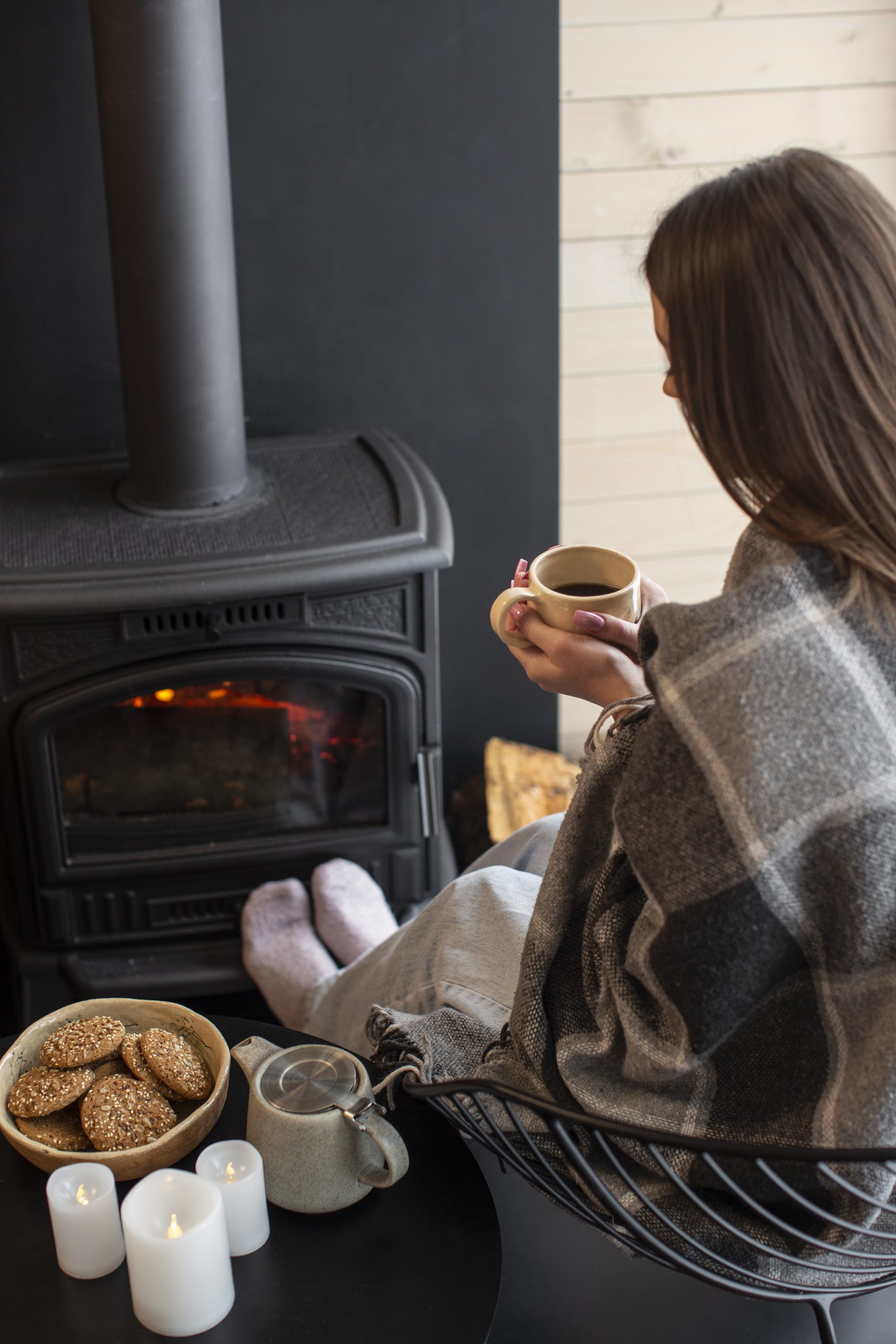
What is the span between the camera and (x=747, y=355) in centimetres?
81

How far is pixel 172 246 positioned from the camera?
4.80 feet

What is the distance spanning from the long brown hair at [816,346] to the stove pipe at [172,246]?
0.84 m

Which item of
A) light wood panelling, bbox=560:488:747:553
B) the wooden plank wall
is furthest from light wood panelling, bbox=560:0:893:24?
light wood panelling, bbox=560:488:747:553

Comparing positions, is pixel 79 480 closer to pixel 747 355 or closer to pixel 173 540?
pixel 173 540

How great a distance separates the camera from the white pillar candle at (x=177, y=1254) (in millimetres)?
769

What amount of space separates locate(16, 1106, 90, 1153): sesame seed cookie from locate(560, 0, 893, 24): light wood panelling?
1.58 metres

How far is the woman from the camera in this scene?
745 millimetres

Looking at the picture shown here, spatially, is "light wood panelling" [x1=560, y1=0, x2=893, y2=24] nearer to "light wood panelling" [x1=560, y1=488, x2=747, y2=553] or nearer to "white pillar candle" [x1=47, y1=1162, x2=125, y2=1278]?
"light wood panelling" [x1=560, y1=488, x2=747, y2=553]

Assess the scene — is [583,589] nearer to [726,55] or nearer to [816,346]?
[816,346]

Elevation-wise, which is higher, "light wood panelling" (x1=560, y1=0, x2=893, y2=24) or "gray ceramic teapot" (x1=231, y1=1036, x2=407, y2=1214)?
"light wood panelling" (x1=560, y1=0, x2=893, y2=24)

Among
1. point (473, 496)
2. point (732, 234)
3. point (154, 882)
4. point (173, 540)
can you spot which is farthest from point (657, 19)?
point (154, 882)

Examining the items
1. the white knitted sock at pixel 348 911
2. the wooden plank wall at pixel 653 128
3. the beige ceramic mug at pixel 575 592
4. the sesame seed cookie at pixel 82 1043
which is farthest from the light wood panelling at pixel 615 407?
the sesame seed cookie at pixel 82 1043

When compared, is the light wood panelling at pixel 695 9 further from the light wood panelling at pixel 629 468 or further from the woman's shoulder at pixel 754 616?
the woman's shoulder at pixel 754 616

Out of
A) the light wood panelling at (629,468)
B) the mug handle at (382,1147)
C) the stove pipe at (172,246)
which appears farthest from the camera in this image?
the light wood panelling at (629,468)
